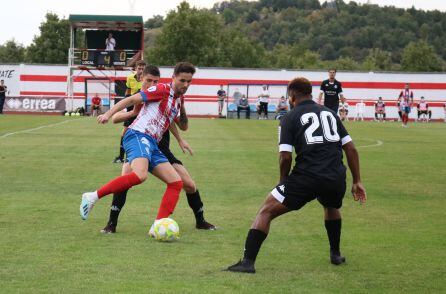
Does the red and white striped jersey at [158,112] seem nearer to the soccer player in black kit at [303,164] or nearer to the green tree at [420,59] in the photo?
the soccer player in black kit at [303,164]

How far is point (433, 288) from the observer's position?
23.0 ft

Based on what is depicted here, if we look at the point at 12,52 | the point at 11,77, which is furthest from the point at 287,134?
the point at 12,52

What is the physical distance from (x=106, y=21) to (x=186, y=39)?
3977 cm

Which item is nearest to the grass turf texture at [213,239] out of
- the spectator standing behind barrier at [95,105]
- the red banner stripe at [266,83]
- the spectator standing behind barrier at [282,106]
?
the spectator standing behind barrier at [282,106]

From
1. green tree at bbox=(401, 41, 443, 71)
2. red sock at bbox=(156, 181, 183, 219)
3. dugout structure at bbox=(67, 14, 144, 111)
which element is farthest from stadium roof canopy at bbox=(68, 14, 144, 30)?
green tree at bbox=(401, 41, 443, 71)

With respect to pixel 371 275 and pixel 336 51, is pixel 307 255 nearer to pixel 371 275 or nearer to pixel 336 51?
pixel 371 275

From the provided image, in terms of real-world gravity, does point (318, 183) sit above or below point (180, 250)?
above

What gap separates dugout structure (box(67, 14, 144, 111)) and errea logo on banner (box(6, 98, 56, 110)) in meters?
1.21

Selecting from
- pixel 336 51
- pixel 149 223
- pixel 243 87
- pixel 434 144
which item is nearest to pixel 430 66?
pixel 336 51

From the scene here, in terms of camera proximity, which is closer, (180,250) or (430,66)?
(180,250)

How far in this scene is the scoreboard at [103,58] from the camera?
177 ft

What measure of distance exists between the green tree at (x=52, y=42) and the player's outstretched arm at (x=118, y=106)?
101m

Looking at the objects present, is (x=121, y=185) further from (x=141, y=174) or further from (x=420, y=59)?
(x=420, y=59)

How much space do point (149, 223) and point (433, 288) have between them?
4.16 m
